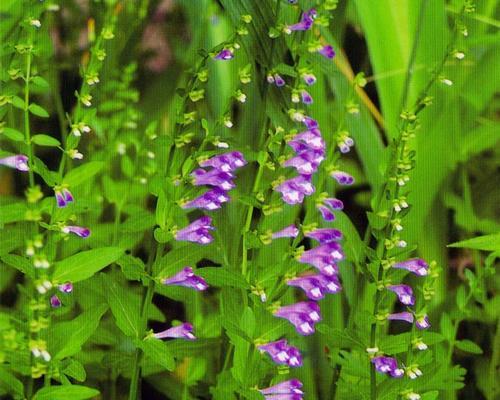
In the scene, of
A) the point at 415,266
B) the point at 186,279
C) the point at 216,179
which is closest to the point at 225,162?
the point at 216,179

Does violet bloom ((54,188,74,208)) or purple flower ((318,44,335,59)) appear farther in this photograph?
purple flower ((318,44,335,59))

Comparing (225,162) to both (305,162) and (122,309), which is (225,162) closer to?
(305,162)

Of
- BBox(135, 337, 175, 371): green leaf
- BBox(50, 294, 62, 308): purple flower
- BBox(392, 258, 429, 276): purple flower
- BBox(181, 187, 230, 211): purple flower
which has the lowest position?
BBox(135, 337, 175, 371): green leaf

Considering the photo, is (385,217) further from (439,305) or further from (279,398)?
(439,305)

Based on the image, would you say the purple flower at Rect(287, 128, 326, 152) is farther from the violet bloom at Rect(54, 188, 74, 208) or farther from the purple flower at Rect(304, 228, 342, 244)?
the violet bloom at Rect(54, 188, 74, 208)

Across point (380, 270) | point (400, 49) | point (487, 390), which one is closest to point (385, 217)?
point (380, 270)

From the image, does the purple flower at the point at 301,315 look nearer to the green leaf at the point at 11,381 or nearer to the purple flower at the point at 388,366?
the purple flower at the point at 388,366

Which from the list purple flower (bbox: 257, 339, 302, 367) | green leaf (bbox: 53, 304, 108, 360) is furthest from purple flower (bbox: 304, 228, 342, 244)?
green leaf (bbox: 53, 304, 108, 360)
